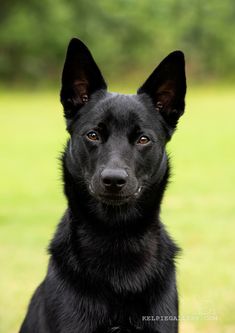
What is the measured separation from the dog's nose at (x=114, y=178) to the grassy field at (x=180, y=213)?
47 centimetres

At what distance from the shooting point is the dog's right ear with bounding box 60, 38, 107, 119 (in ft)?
11.9

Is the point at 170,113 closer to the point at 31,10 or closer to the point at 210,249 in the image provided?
the point at 210,249

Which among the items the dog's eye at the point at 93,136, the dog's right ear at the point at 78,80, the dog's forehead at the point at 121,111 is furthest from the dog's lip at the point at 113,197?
the dog's right ear at the point at 78,80

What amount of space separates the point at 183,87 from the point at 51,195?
6882 mm

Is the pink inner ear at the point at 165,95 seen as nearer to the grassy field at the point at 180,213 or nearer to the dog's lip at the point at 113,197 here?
the grassy field at the point at 180,213

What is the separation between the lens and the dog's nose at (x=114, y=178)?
129 inches

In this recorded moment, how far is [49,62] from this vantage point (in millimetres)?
33531

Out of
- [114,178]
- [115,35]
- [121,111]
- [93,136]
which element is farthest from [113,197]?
[115,35]

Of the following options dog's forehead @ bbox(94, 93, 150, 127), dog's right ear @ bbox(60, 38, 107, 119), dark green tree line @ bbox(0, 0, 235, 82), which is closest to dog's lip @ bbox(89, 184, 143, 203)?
dog's forehead @ bbox(94, 93, 150, 127)

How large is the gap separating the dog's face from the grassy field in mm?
257

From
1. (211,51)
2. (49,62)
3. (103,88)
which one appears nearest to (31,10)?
(49,62)

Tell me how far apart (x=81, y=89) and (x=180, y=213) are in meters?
5.75

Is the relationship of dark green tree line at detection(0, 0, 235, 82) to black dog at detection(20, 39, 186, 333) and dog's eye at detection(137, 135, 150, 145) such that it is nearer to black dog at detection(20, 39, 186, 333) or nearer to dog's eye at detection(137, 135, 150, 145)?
black dog at detection(20, 39, 186, 333)

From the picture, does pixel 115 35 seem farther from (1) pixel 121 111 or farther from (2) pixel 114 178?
(2) pixel 114 178
